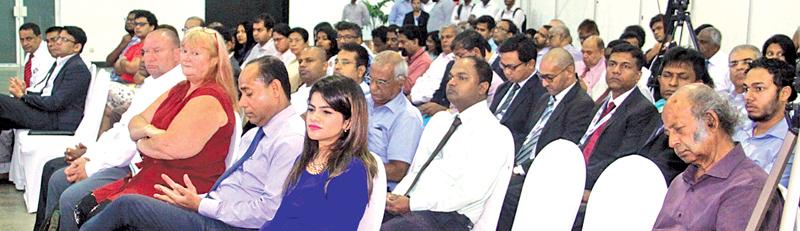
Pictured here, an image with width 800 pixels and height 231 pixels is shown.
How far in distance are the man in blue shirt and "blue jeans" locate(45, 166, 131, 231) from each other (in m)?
2.59

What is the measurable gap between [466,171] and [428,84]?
3392mm

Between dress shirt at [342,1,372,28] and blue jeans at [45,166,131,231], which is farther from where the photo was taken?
dress shirt at [342,1,372,28]

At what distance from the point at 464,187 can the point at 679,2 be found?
104 inches

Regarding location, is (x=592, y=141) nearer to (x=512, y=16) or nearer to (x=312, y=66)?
(x=312, y=66)

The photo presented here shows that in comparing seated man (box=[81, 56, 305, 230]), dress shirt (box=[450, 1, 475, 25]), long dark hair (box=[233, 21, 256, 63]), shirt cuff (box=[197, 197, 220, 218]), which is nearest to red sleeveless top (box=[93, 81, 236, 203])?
seated man (box=[81, 56, 305, 230])

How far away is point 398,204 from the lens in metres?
3.69

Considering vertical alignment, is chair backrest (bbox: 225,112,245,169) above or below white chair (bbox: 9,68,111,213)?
above

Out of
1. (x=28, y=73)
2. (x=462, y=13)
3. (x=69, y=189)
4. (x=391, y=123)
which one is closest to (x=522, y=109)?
(x=391, y=123)

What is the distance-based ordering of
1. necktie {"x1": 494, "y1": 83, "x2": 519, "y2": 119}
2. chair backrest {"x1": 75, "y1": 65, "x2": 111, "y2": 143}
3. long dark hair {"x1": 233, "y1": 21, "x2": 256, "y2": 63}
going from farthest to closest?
1. long dark hair {"x1": 233, "y1": 21, "x2": 256, "y2": 63}
2. necktie {"x1": 494, "y1": 83, "x2": 519, "y2": 119}
3. chair backrest {"x1": 75, "y1": 65, "x2": 111, "y2": 143}

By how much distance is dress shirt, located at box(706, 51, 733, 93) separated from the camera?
6.21 metres

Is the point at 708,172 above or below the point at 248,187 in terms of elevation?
above

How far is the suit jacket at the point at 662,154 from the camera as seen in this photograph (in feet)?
12.7

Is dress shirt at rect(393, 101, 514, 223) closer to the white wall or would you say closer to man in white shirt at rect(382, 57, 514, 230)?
man in white shirt at rect(382, 57, 514, 230)

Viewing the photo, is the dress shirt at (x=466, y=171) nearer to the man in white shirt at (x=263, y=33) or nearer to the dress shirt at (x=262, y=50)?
the dress shirt at (x=262, y=50)
